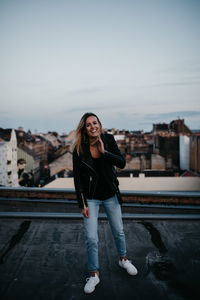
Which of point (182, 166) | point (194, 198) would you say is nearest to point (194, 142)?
point (182, 166)

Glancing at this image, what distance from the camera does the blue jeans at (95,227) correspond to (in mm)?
2246

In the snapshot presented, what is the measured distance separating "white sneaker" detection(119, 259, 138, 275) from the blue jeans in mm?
87

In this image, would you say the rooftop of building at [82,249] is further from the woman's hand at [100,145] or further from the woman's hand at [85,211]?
the woman's hand at [100,145]

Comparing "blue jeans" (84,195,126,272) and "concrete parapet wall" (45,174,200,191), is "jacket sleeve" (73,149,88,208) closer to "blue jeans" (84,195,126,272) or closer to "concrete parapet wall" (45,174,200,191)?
"blue jeans" (84,195,126,272)

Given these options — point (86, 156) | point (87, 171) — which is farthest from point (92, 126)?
point (87, 171)

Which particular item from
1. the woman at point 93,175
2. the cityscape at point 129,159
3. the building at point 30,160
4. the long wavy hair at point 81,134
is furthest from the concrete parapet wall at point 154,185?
the building at point 30,160

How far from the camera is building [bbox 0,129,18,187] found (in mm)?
33562

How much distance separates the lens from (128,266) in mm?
2404

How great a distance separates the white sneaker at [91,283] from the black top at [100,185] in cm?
76

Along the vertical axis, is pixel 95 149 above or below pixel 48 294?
above

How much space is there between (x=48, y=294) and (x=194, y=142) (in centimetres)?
3531

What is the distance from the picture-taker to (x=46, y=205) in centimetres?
414

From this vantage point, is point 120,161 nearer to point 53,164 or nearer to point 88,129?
point 88,129

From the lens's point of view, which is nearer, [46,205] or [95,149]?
[95,149]
